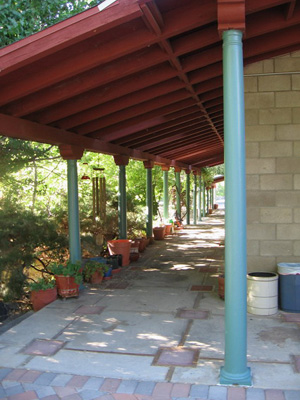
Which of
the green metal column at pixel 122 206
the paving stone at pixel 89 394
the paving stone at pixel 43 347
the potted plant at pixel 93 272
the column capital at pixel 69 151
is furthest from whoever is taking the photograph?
the green metal column at pixel 122 206

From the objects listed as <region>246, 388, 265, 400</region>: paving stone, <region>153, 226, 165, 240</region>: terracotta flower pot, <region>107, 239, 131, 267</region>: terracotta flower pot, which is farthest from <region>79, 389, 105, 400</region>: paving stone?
<region>153, 226, 165, 240</region>: terracotta flower pot

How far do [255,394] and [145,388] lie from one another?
3.01 feet

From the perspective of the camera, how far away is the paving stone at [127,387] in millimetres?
→ 3598

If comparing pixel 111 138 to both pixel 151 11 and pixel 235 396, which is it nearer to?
pixel 151 11

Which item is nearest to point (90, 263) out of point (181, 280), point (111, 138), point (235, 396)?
point (181, 280)

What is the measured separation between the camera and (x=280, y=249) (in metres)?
5.95

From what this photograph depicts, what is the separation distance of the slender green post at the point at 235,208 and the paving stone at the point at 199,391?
0.59 feet

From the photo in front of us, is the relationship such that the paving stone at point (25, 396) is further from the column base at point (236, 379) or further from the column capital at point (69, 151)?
the column capital at point (69, 151)

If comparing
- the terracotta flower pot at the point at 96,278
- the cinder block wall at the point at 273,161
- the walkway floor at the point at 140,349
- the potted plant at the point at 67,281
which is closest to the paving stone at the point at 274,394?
the walkway floor at the point at 140,349

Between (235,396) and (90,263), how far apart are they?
4517mm

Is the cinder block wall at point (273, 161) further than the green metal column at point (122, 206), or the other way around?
the green metal column at point (122, 206)

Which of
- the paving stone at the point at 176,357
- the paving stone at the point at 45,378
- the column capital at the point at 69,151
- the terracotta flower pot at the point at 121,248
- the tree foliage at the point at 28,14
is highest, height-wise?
the tree foliage at the point at 28,14

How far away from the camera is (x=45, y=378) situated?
3848mm

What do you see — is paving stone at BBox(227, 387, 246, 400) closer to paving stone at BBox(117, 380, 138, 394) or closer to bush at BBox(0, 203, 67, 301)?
paving stone at BBox(117, 380, 138, 394)
